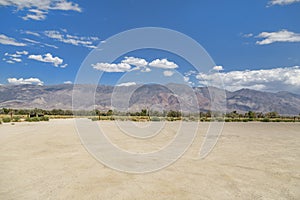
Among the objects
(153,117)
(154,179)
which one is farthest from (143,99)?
(154,179)

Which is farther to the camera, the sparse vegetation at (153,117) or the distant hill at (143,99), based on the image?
the sparse vegetation at (153,117)

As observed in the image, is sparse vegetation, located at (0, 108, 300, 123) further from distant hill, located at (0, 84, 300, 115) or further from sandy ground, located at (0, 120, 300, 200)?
sandy ground, located at (0, 120, 300, 200)

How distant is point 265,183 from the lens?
599cm

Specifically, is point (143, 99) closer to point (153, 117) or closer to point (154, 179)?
point (153, 117)

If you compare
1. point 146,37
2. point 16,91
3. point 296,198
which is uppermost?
point 16,91

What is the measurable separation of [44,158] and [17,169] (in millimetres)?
1644

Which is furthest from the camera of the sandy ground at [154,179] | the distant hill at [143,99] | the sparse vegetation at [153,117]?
the sparse vegetation at [153,117]

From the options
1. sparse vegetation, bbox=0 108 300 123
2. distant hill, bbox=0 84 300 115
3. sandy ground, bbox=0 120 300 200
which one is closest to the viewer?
sandy ground, bbox=0 120 300 200

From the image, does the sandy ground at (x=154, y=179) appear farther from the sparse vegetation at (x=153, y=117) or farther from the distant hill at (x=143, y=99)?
the sparse vegetation at (x=153, y=117)

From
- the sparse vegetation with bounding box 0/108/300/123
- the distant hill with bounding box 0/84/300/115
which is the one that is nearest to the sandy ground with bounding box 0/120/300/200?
the distant hill with bounding box 0/84/300/115

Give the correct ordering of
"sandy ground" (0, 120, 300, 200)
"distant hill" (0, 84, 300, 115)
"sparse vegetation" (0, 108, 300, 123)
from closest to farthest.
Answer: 1. "sandy ground" (0, 120, 300, 200)
2. "distant hill" (0, 84, 300, 115)
3. "sparse vegetation" (0, 108, 300, 123)

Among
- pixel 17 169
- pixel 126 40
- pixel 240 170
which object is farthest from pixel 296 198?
pixel 126 40

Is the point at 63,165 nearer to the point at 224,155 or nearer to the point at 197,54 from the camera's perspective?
the point at 224,155

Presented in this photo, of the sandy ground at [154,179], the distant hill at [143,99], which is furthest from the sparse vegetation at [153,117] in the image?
the sandy ground at [154,179]
